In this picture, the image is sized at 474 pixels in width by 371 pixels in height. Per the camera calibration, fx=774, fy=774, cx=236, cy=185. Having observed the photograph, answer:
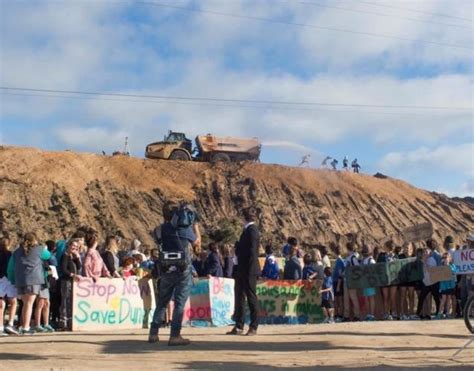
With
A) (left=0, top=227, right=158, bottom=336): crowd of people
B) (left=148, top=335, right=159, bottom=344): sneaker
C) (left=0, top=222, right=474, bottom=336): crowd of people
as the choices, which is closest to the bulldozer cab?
(left=0, top=222, right=474, bottom=336): crowd of people

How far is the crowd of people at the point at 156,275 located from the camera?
12.7 m

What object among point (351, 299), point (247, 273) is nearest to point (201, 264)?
point (351, 299)

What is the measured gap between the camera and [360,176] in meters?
66.8

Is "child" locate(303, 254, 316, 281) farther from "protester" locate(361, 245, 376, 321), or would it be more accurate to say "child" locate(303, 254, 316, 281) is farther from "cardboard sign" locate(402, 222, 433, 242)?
"cardboard sign" locate(402, 222, 433, 242)

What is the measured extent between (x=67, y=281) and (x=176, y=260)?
4.20 m

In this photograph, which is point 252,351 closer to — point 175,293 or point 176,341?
point 176,341

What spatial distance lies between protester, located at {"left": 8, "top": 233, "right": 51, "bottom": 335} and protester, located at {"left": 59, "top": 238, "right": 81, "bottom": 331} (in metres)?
0.76

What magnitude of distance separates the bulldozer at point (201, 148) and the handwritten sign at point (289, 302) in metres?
41.9

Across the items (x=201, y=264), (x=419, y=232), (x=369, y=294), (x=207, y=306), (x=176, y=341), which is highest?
(x=419, y=232)


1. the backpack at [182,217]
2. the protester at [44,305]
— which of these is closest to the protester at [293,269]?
the protester at [44,305]

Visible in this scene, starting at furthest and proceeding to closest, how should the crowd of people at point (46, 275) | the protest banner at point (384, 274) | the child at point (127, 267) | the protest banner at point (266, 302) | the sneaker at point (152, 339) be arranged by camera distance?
the protest banner at point (384, 274), the protest banner at point (266, 302), the child at point (127, 267), the crowd of people at point (46, 275), the sneaker at point (152, 339)

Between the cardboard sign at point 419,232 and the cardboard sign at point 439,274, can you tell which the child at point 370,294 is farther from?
the cardboard sign at point 419,232

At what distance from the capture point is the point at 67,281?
44.4ft

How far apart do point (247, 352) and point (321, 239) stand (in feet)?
158
